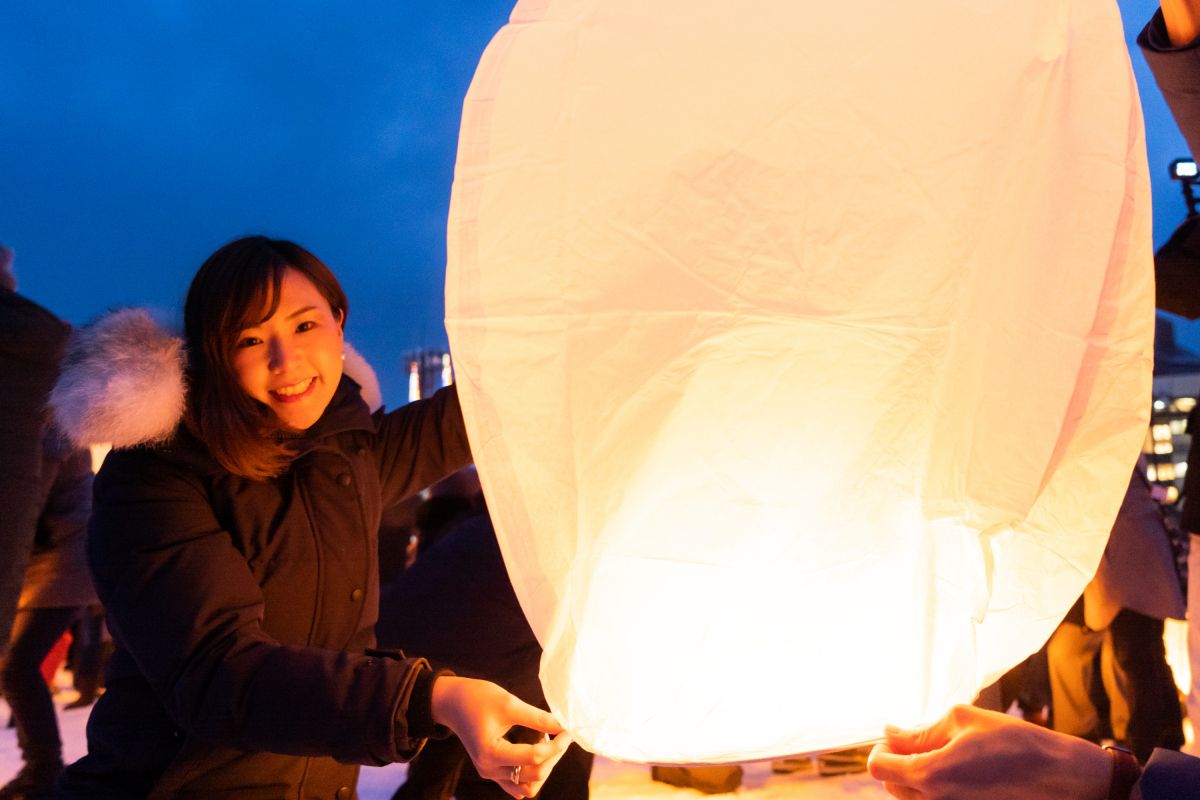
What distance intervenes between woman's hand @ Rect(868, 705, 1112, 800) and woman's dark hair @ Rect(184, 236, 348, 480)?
0.86 m

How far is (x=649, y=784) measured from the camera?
3447 millimetres

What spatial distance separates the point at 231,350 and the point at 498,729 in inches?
26.9

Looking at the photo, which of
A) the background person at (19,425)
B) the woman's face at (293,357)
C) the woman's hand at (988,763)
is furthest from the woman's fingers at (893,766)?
the background person at (19,425)

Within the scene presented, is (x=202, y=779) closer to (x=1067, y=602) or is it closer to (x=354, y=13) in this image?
(x=1067, y=602)

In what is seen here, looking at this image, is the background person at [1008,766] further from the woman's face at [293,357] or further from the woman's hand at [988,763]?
the woman's face at [293,357]

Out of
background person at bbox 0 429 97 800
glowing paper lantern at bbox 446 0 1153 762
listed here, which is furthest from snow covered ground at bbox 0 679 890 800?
glowing paper lantern at bbox 446 0 1153 762

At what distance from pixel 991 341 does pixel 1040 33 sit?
267 mm

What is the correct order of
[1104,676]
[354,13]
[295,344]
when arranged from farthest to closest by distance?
[354,13] → [1104,676] → [295,344]

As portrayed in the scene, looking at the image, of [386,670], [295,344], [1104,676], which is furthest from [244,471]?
[1104,676]

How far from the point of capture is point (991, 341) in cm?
82

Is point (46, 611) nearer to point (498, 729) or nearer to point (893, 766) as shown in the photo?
point (498, 729)

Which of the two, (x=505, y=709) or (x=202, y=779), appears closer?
(x=505, y=709)

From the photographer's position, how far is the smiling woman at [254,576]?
97cm

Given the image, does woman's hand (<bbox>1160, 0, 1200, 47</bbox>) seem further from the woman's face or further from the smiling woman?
A: the woman's face
